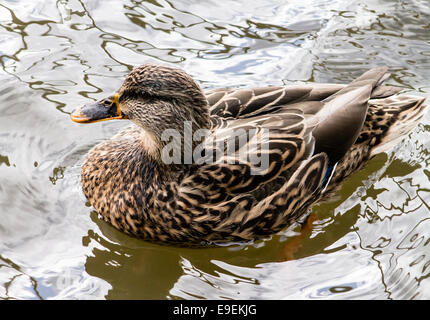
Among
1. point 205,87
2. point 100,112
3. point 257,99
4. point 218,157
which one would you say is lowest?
point 205,87

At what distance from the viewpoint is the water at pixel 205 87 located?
18.7 feet

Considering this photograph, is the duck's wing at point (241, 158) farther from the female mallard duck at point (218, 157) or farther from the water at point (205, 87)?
the water at point (205, 87)

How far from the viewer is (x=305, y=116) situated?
6055mm

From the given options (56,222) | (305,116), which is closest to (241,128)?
(305,116)

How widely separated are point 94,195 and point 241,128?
1564 mm

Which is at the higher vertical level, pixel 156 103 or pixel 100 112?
pixel 156 103

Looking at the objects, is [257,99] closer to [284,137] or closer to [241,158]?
[284,137]

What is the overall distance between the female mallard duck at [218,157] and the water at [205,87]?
30cm

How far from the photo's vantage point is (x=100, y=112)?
19.3 ft

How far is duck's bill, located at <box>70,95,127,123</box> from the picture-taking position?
5887 mm

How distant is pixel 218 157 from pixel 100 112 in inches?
44.5

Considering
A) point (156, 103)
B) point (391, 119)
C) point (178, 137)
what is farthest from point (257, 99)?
point (391, 119)

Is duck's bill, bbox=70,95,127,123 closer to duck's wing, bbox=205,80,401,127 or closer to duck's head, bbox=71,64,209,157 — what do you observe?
duck's head, bbox=71,64,209,157

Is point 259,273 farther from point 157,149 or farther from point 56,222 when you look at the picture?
point 56,222
